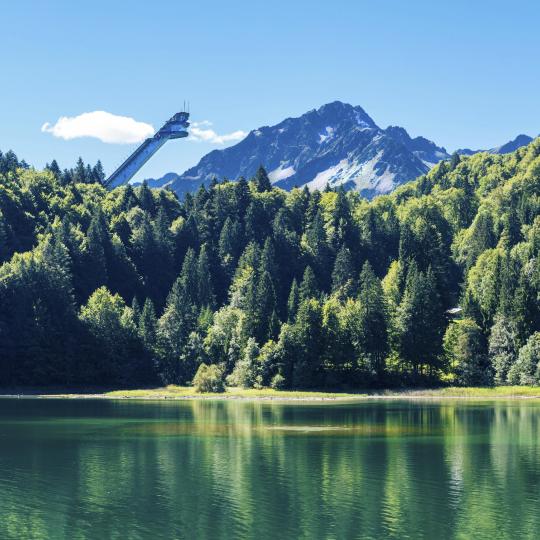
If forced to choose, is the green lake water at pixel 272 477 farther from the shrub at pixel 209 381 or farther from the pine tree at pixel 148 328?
the pine tree at pixel 148 328

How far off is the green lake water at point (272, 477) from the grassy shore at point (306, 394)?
4094 centimetres

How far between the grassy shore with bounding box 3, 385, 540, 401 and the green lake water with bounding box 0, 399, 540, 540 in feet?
134

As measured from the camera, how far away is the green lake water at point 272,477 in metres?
47.8

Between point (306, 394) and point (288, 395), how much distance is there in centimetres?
318

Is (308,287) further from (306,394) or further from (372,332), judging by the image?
(306,394)

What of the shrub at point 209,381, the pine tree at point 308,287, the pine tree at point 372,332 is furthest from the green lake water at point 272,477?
the pine tree at point 308,287

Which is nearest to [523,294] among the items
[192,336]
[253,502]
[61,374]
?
[192,336]

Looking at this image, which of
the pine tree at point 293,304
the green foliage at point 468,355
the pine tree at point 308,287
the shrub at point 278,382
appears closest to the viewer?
the green foliage at point 468,355

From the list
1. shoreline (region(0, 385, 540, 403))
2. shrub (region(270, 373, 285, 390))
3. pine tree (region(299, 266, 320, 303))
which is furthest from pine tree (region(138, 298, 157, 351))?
shrub (region(270, 373, 285, 390))

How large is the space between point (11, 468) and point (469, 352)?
107425mm

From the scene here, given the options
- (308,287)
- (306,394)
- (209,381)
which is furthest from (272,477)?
(308,287)

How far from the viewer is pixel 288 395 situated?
509ft

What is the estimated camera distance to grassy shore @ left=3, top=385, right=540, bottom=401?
148375mm

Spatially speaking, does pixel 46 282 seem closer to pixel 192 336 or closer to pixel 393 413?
pixel 192 336
